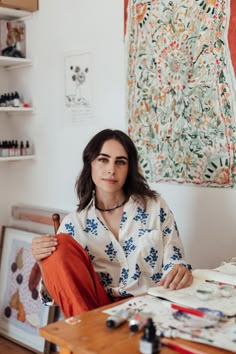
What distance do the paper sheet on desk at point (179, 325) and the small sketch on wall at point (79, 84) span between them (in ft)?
4.99

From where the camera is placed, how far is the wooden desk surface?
0.99m

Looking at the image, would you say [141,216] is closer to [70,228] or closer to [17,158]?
[70,228]

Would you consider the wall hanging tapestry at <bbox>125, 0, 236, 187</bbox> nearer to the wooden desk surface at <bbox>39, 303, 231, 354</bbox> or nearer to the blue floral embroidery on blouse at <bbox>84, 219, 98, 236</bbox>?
the blue floral embroidery on blouse at <bbox>84, 219, 98, 236</bbox>

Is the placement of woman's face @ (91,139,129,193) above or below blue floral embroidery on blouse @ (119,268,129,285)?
above

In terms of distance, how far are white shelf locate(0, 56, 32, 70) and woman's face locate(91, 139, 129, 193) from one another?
1.22 m

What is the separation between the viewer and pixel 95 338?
105 cm

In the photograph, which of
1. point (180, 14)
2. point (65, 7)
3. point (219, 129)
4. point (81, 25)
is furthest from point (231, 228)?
point (65, 7)

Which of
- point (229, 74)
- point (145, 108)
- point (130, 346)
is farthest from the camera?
point (145, 108)

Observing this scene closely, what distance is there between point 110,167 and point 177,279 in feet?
1.96

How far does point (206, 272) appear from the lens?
4.86 ft

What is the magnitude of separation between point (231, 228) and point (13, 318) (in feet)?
5.00

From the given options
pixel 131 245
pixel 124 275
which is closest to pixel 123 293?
pixel 124 275

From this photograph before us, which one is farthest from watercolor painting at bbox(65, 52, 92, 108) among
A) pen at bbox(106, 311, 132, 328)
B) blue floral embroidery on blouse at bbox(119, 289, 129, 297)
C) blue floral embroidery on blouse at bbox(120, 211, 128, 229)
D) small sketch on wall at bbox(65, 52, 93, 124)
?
pen at bbox(106, 311, 132, 328)

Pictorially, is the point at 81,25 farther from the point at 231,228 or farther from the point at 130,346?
the point at 130,346
